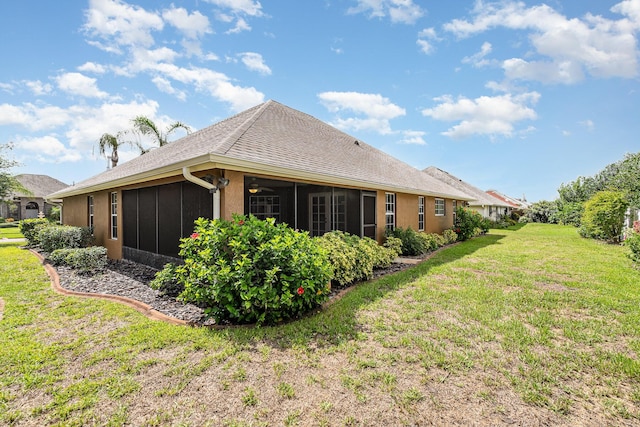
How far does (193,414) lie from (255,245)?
2424mm

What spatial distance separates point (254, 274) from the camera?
167 inches

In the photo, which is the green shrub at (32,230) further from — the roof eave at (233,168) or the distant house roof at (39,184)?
the distant house roof at (39,184)

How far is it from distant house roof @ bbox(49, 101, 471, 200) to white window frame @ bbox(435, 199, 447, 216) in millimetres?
2108

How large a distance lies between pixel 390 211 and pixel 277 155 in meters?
6.04

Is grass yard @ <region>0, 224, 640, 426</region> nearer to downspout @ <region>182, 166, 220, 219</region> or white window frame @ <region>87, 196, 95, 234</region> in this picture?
downspout @ <region>182, 166, 220, 219</region>

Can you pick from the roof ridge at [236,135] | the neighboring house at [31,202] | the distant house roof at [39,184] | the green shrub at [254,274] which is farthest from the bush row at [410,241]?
the distant house roof at [39,184]

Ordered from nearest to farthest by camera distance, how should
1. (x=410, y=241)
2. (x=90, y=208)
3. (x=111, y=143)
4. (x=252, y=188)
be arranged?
(x=252, y=188) → (x=410, y=241) → (x=90, y=208) → (x=111, y=143)

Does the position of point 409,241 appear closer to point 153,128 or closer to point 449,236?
point 449,236

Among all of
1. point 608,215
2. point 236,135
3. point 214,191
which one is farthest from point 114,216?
point 608,215

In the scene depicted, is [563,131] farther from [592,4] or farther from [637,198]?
[592,4]

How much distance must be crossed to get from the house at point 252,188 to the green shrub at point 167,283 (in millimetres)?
1259

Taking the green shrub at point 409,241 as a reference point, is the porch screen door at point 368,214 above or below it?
above

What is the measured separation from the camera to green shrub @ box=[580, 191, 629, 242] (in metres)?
14.3

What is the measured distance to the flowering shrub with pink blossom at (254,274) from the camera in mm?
4125
